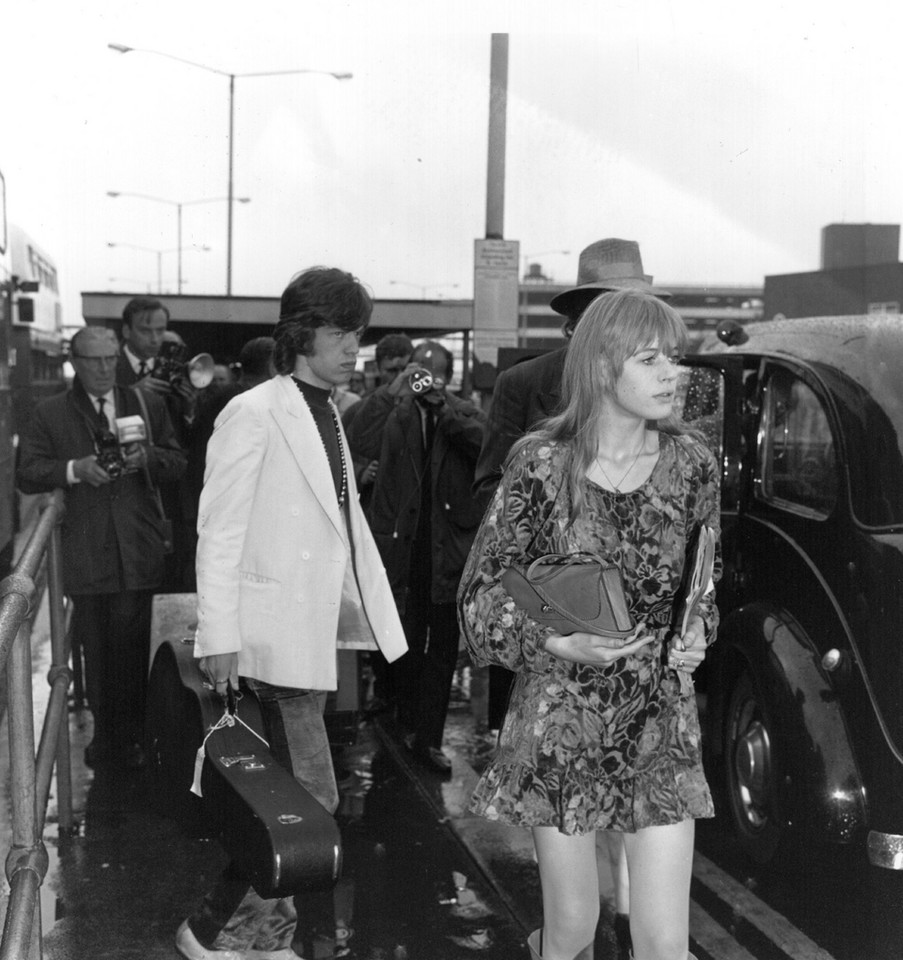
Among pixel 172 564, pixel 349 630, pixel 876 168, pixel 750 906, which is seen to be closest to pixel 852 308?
pixel 876 168

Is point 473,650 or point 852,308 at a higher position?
point 852,308

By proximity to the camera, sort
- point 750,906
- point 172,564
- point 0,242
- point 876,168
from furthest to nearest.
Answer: point 0,242
point 172,564
point 876,168
point 750,906

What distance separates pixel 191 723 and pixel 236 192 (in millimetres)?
2628

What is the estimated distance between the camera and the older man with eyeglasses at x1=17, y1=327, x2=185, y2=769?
5.43 m

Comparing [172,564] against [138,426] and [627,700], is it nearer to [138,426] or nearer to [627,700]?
[138,426]

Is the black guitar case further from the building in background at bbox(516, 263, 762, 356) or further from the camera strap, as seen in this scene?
the camera strap

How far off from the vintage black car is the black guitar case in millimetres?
1978

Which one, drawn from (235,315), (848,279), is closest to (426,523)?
(235,315)

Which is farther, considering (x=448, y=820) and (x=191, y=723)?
(x=448, y=820)

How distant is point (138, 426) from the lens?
17.7ft

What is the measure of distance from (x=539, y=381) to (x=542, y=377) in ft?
0.06

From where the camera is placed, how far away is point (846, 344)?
4.78 m

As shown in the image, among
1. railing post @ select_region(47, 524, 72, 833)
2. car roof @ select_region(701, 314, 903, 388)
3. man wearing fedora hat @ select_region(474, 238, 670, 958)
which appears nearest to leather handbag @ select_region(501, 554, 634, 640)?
man wearing fedora hat @ select_region(474, 238, 670, 958)

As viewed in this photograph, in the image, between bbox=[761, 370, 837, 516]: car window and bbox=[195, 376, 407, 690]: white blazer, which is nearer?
bbox=[195, 376, 407, 690]: white blazer
